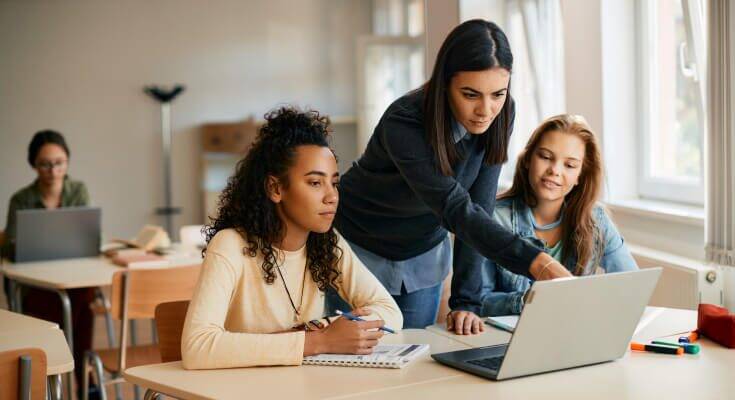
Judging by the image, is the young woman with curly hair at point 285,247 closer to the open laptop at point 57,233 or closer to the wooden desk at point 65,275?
the wooden desk at point 65,275

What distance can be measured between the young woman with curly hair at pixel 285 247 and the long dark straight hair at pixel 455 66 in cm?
25

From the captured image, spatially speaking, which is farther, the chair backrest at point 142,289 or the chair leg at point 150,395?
the chair backrest at point 142,289

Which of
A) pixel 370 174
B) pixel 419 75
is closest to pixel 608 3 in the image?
pixel 370 174

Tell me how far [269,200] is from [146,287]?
58.2 inches

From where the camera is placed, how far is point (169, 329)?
2.13 metres

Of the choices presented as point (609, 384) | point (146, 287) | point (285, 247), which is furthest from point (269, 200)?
point (146, 287)

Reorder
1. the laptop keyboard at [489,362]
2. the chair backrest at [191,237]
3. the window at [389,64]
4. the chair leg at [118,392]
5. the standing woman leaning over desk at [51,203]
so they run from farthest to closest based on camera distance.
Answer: the window at [389,64]
the chair backrest at [191,237]
the standing woman leaning over desk at [51,203]
the chair leg at [118,392]
the laptop keyboard at [489,362]

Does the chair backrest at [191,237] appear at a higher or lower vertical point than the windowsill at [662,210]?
lower

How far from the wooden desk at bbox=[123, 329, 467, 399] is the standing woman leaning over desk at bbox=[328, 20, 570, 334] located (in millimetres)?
316

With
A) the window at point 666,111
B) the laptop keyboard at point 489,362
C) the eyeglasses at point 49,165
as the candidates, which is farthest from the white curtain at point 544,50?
the laptop keyboard at point 489,362

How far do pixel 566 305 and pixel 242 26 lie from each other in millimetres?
7152

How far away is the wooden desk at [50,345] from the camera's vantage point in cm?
212

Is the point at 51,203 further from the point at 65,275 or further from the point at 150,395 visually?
the point at 150,395

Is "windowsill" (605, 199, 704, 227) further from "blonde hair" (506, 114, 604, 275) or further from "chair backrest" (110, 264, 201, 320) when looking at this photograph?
"chair backrest" (110, 264, 201, 320)
